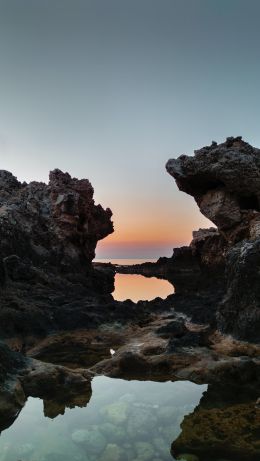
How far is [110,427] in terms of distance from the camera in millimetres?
8242

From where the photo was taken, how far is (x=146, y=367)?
37.9 feet

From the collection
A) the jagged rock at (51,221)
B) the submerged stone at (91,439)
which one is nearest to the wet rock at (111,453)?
the submerged stone at (91,439)

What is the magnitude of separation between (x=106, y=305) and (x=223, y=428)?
1392 cm

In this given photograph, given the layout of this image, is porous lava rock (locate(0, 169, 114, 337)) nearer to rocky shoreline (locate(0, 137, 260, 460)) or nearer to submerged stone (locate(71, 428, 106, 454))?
rocky shoreline (locate(0, 137, 260, 460))

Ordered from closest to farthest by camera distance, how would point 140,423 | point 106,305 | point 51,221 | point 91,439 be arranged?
point 91,439 < point 140,423 < point 106,305 < point 51,221

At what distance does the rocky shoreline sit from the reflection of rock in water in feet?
0.24

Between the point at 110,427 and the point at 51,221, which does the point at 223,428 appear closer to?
the point at 110,427

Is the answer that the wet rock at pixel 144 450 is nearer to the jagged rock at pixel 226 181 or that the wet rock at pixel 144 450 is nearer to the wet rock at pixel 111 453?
the wet rock at pixel 111 453

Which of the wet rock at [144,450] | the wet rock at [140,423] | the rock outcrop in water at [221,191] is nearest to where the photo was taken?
the wet rock at [144,450]

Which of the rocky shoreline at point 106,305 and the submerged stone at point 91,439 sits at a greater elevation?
the rocky shoreline at point 106,305

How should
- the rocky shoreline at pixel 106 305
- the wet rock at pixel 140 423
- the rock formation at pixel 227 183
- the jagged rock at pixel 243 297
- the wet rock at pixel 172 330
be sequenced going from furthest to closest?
the rock formation at pixel 227 183 → the wet rock at pixel 172 330 → the jagged rock at pixel 243 297 → the rocky shoreline at pixel 106 305 → the wet rock at pixel 140 423

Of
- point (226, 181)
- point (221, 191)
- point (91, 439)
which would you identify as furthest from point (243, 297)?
point (221, 191)

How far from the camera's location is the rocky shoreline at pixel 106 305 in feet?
33.9

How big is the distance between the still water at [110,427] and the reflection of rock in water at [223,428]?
10.4 inches
